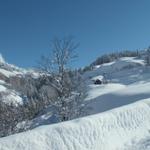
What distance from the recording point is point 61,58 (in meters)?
23.4

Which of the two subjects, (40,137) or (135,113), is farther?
(135,113)

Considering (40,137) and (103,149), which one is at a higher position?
(40,137)

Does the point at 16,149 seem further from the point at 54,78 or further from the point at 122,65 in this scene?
the point at 122,65

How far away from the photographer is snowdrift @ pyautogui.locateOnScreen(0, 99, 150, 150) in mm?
8828

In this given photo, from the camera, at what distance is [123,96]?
3394 cm

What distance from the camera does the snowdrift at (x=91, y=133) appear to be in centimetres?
883

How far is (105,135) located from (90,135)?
0.78 m

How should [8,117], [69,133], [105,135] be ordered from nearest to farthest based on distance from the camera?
[69,133] → [105,135] → [8,117]

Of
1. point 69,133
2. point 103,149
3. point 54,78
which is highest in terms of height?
point 54,78

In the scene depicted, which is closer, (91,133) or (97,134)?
(91,133)

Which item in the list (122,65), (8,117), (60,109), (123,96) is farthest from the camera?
(122,65)

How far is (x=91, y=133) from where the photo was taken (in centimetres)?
1059

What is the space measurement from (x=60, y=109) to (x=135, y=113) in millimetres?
10092

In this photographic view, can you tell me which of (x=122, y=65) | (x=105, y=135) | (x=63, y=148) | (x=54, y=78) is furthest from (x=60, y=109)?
(x=122, y=65)
